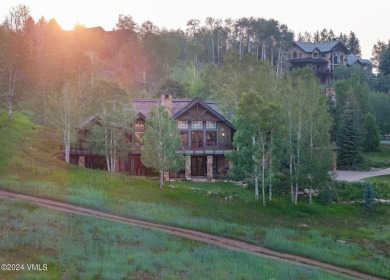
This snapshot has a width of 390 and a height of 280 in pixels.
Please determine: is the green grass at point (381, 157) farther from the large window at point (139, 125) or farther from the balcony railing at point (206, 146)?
the large window at point (139, 125)

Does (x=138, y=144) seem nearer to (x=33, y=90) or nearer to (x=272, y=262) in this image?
(x=33, y=90)

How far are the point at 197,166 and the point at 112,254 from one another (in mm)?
28784

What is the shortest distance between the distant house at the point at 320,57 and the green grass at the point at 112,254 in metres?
79.1

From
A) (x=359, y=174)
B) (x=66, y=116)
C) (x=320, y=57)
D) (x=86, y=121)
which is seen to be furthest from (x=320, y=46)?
(x=66, y=116)

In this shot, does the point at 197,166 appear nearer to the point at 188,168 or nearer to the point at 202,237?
the point at 188,168

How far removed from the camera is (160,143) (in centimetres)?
3516

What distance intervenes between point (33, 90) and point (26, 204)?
1283 inches

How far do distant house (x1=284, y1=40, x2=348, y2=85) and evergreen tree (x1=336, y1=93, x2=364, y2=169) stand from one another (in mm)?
41736

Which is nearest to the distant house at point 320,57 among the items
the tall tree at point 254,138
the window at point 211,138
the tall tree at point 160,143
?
the window at point 211,138

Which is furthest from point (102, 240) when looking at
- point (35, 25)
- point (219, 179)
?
point (35, 25)

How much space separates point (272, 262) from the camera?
66.7 feet

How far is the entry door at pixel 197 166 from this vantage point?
156ft

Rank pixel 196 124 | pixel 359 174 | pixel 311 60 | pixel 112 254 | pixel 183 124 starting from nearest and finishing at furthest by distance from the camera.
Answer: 1. pixel 112 254
2. pixel 183 124
3. pixel 196 124
4. pixel 359 174
5. pixel 311 60

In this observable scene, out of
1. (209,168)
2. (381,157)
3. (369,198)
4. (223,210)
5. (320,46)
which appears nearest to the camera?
(223,210)
